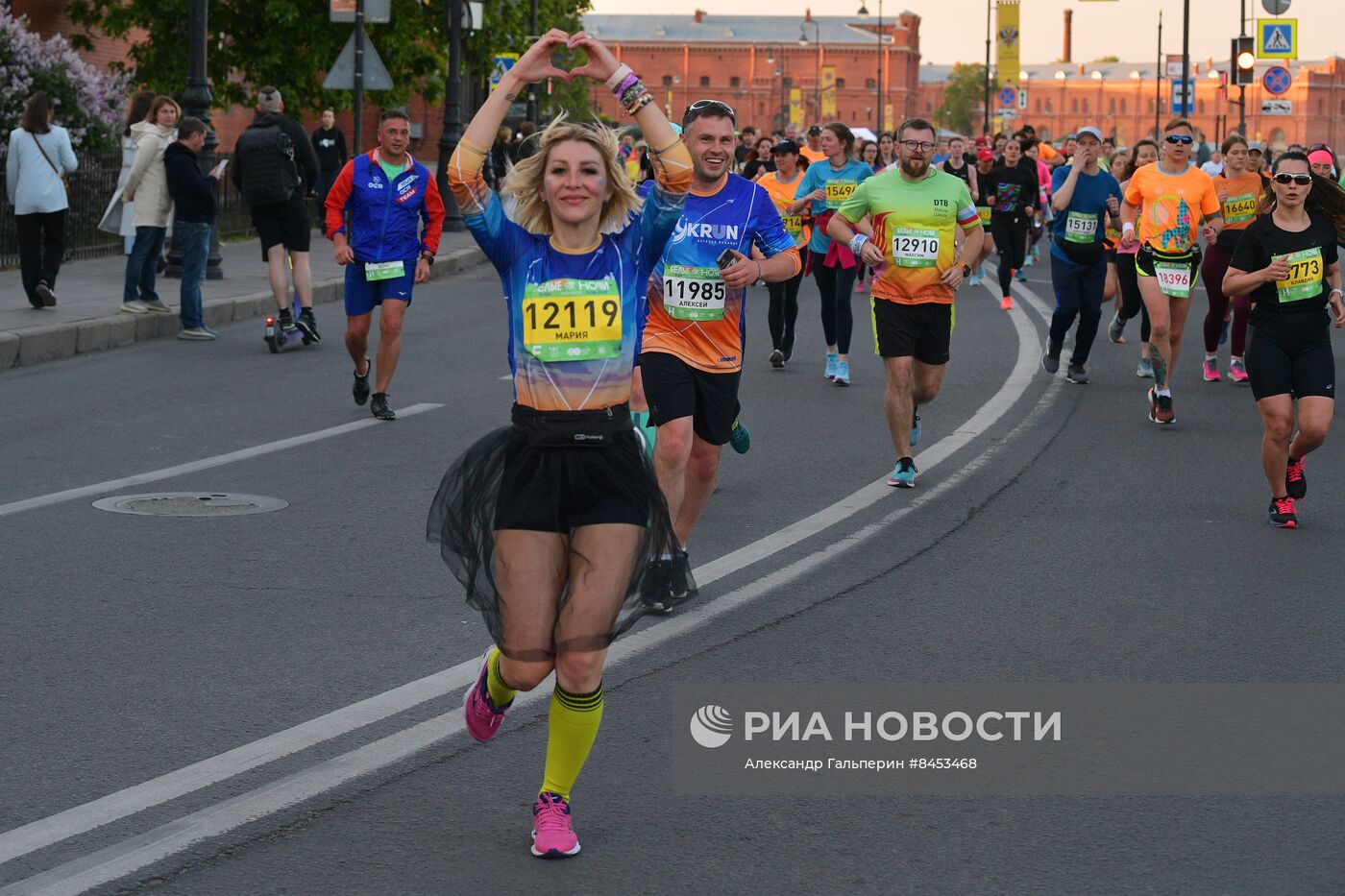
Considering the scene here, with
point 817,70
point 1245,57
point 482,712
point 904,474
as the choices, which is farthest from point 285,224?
point 817,70

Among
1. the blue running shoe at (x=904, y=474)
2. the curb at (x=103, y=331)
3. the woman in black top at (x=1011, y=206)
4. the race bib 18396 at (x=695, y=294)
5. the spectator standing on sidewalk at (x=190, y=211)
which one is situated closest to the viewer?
the race bib 18396 at (x=695, y=294)

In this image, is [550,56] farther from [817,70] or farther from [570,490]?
[817,70]

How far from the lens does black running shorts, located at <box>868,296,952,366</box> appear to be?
418 inches

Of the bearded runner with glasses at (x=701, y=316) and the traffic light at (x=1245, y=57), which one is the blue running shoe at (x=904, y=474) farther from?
the traffic light at (x=1245, y=57)

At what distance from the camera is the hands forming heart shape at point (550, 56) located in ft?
16.7

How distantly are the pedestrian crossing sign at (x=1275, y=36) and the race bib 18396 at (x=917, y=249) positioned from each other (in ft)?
116

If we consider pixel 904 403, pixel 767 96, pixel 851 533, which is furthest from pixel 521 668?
pixel 767 96

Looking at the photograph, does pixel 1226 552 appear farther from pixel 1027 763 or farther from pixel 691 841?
pixel 691 841

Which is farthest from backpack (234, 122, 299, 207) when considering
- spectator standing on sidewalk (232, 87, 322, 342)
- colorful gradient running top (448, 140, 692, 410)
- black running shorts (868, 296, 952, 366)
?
colorful gradient running top (448, 140, 692, 410)

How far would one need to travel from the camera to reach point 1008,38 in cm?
7256

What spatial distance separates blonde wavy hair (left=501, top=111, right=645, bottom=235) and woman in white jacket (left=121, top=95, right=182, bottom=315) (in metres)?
12.8

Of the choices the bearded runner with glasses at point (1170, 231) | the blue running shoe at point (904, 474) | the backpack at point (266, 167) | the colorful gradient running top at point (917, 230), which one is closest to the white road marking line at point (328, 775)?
the blue running shoe at point (904, 474)

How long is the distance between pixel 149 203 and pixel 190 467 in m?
7.31

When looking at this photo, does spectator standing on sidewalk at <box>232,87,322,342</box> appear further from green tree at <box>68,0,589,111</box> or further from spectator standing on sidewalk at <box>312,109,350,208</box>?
green tree at <box>68,0,589,111</box>
